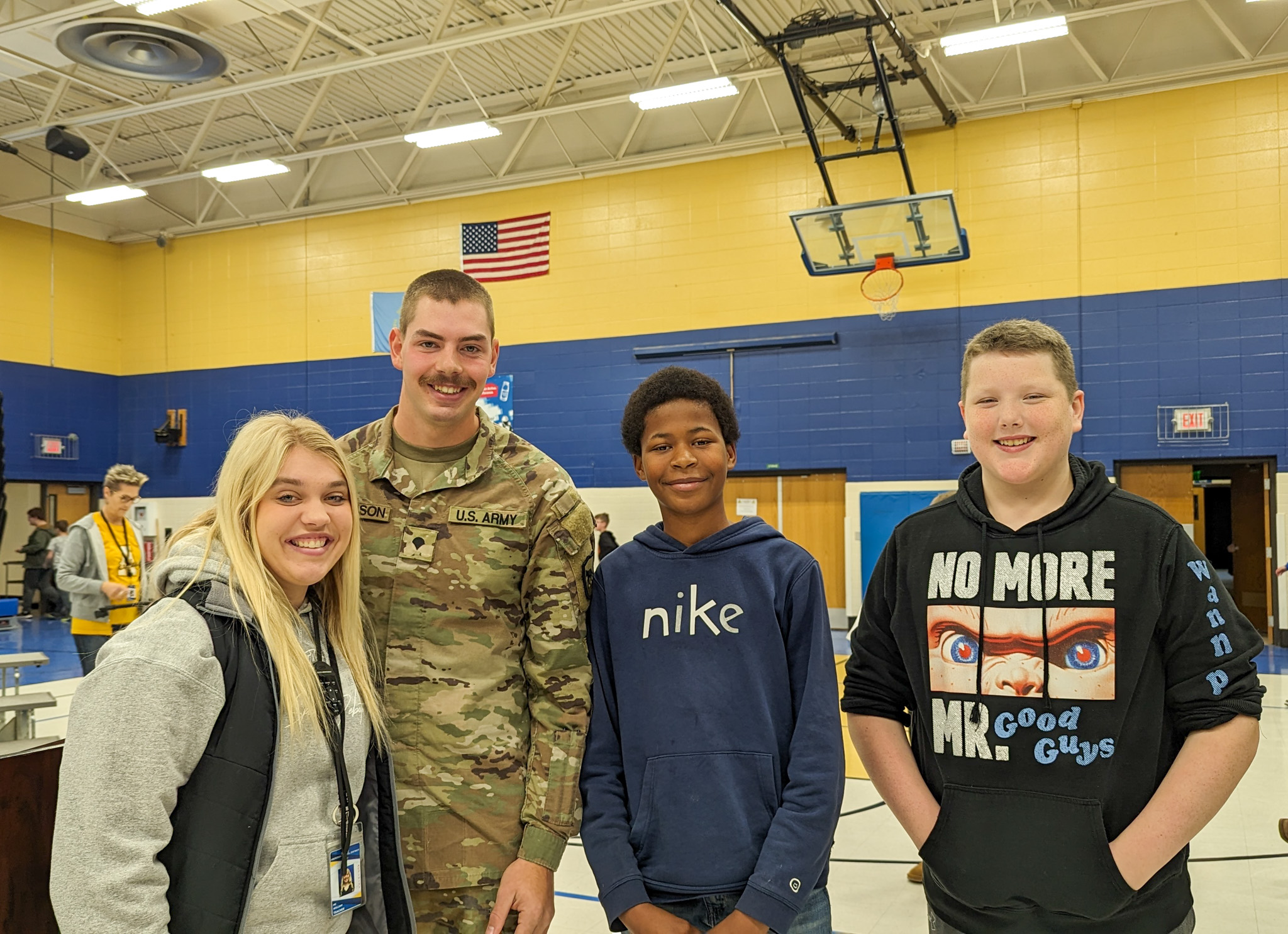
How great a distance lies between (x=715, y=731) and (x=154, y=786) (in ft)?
3.51

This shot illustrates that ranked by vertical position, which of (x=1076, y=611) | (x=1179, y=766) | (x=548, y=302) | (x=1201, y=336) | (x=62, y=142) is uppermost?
(x=62, y=142)

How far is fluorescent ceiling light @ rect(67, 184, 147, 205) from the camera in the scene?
14977 millimetres

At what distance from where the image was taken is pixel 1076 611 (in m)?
1.82

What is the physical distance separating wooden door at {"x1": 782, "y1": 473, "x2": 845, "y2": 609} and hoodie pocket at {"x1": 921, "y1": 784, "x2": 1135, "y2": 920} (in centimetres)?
1219

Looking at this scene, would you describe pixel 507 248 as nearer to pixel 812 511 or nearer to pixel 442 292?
pixel 812 511

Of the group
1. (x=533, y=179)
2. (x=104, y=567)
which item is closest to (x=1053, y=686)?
(x=104, y=567)

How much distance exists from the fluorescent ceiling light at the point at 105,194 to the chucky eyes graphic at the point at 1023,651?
16.2 meters

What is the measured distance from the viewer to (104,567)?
705 cm

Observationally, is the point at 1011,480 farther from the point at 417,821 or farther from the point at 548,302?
the point at 548,302

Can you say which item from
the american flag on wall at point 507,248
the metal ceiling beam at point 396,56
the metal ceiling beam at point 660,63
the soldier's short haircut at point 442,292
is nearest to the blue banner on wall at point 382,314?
the american flag on wall at point 507,248

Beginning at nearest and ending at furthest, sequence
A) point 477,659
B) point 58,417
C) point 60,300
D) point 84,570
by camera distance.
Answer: point 477,659
point 84,570
point 58,417
point 60,300

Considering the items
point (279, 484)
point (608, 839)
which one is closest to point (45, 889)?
point (279, 484)

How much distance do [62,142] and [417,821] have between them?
1668 centimetres

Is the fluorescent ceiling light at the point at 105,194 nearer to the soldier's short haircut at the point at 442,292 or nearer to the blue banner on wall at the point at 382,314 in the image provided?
the blue banner on wall at the point at 382,314
